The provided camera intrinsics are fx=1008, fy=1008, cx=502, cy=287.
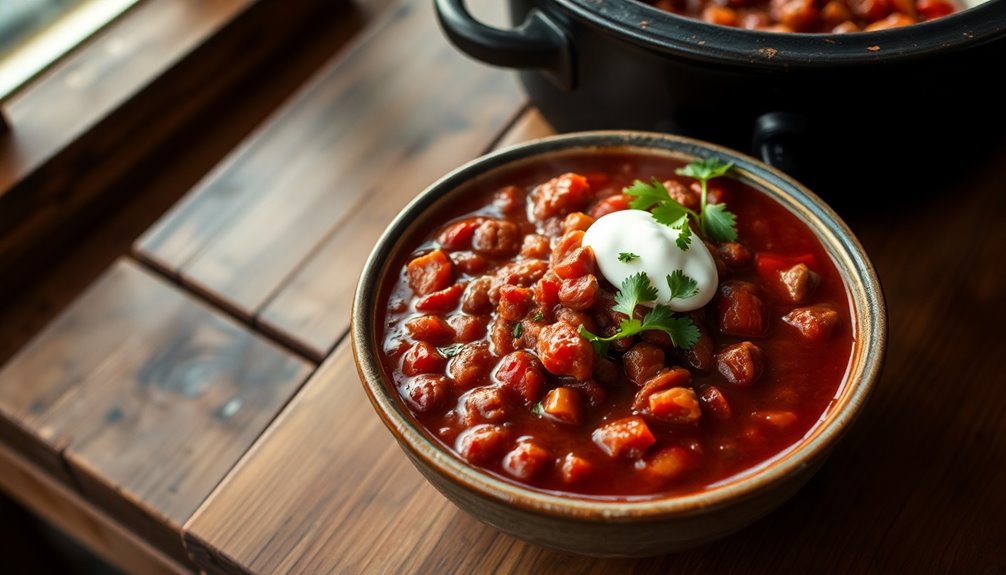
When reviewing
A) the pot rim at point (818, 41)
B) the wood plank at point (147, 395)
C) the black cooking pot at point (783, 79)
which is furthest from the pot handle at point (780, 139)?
the wood plank at point (147, 395)

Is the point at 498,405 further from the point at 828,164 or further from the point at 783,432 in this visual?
the point at 828,164

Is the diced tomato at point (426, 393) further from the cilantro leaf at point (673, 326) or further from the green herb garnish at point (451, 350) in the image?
the cilantro leaf at point (673, 326)

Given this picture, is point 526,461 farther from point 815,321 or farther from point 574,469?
point 815,321

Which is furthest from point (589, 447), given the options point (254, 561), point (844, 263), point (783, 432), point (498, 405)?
point (254, 561)

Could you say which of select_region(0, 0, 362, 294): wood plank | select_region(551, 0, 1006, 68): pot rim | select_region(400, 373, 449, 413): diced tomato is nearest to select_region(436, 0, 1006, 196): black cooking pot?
select_region(551, 0, 1006, 68): pot rim

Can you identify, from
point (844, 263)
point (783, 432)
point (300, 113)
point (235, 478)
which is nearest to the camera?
point (783, 432)

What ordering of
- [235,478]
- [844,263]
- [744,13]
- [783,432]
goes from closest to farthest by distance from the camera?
[783,432]
[844,263]
[235,478]
[744,13]

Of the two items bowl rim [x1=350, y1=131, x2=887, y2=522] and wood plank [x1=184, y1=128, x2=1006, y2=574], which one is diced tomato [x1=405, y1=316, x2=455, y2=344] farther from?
wood plank [x1=184, y1=128, x2=1006, y2=574]
